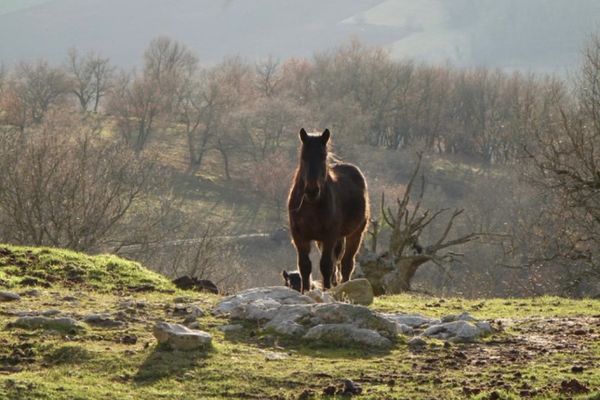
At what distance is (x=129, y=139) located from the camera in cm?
9656

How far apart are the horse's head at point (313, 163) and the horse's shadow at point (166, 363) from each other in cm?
455

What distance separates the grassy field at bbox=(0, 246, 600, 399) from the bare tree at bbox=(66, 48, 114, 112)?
354 ft

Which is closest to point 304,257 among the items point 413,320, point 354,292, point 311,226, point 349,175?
point 311,226

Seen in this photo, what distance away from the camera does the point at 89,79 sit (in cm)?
11944

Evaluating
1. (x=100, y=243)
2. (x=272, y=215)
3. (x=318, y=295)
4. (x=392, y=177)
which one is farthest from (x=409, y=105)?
(x=318, y=295)

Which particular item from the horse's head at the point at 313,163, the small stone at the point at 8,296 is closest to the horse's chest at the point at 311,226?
the horse's head at the point at 313,163

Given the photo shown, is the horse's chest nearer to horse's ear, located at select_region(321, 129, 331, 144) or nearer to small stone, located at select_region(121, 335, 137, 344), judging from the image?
horse's ear, located at select_region(321, 129, 331, 144)

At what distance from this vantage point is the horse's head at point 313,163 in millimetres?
13227

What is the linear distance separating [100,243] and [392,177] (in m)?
61.3

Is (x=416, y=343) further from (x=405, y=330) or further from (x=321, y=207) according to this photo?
(x=321, y=207)

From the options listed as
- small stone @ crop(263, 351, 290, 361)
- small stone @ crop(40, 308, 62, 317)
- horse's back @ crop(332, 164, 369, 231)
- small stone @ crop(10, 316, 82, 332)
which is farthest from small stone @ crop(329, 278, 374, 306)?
small stone @ crop(10, 316, 82, 332)

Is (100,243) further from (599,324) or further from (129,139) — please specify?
(129,139)

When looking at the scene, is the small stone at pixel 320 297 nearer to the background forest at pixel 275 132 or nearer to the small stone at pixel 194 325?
the small stone at pixel 194 325

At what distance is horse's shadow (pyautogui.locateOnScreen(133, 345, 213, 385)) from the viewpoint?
27.0 feet
